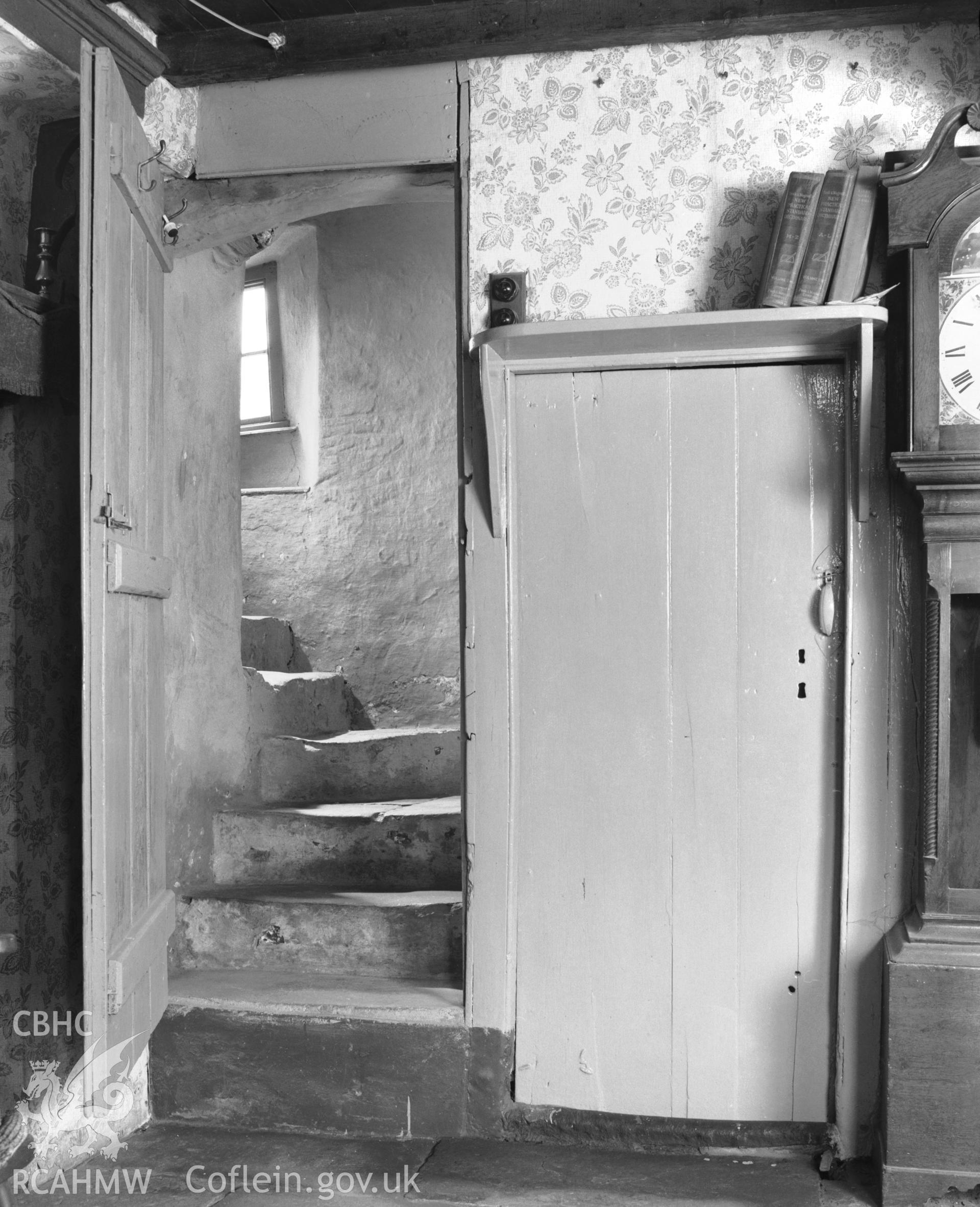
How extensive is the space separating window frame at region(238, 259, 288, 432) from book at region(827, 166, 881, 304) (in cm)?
340

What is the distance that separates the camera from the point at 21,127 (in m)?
2.72

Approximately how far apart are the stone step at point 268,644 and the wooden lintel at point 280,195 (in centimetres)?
181

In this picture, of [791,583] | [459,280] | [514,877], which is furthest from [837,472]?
[514,877]

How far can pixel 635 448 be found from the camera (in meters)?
2.62

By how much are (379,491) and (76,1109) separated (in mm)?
3073

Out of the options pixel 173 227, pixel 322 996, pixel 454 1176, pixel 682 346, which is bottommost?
pixel 454 1176

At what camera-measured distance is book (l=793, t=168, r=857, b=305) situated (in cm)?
238

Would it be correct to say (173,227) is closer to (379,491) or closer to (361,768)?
(361,768)

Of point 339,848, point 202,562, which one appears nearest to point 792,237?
point 202,562

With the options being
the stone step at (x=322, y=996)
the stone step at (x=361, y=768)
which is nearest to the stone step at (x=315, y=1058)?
the stone step at (x=322, y=996)

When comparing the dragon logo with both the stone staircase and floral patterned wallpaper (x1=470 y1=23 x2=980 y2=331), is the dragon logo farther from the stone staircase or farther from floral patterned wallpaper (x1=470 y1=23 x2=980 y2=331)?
floral patterned wallpaper (x1=470 y1=23 x2=980 y2=331)

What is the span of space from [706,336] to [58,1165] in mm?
2336

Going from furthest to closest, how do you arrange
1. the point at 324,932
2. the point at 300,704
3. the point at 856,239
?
the point at 300,704, the point at 324,932, the point at 856,239

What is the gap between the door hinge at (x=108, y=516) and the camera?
2.20 meters
